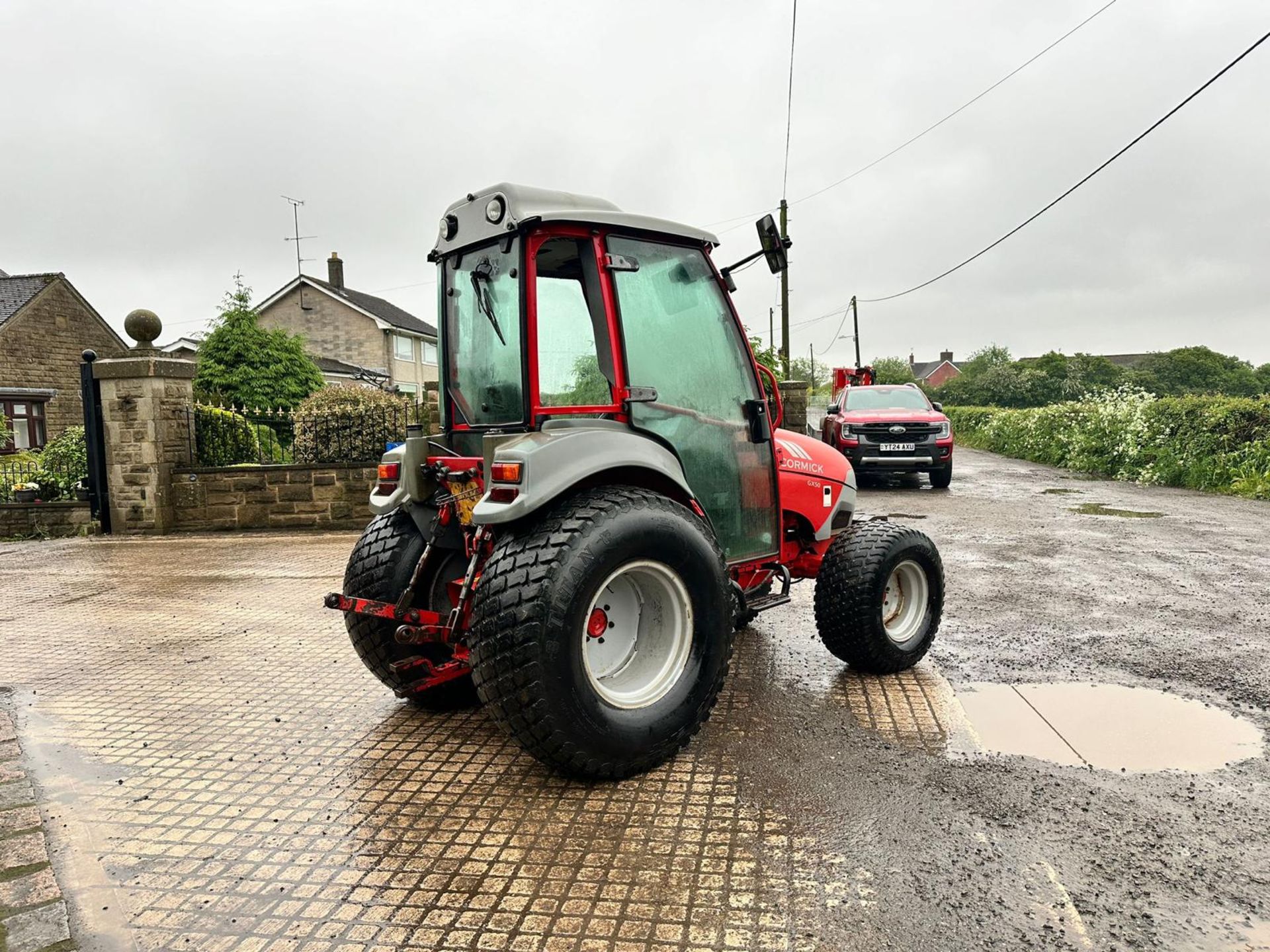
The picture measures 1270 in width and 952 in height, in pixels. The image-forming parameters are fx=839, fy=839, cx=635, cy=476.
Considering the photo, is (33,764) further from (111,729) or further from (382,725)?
(382,725)

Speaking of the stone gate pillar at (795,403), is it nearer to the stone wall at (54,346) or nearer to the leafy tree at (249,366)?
the leafy tree at (249,366)

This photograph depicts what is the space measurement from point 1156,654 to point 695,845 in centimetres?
338

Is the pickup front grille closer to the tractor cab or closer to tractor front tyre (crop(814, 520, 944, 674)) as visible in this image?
tractor front tyre (crop(814, 520, 944, 674))

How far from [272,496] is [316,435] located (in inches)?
37.7

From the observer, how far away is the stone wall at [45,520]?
35.0 feet

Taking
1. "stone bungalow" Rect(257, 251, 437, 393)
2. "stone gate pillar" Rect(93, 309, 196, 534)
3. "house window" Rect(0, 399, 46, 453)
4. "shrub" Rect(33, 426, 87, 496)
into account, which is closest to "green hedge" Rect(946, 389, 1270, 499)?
"stone gate pillar" Rect(93, 309, 196, 534)

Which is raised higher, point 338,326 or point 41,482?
point 338,326

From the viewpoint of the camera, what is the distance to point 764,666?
4.54m

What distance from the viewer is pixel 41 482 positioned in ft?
37.1

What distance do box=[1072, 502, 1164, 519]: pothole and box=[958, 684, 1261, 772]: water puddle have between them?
726 centimetres

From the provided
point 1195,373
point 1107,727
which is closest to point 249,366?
point 1107,727

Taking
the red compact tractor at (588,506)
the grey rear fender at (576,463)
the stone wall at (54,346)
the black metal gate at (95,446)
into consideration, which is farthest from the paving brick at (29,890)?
the stone wall at (54,346)

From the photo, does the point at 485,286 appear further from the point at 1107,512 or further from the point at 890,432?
the point at 890,432

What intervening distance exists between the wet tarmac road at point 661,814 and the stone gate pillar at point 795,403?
7614mm
